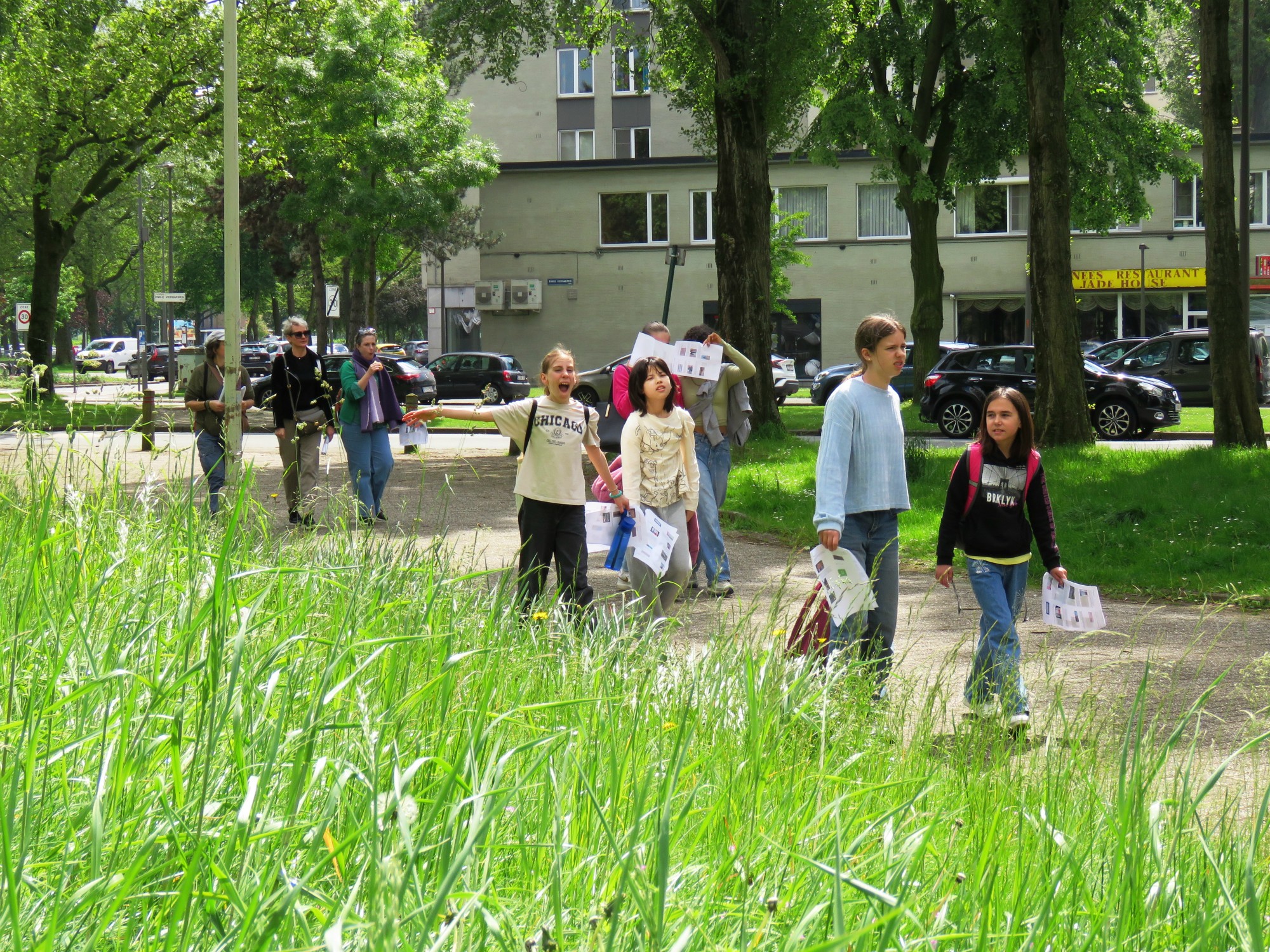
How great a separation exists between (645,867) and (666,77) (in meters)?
24.5

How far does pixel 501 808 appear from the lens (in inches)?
78.5

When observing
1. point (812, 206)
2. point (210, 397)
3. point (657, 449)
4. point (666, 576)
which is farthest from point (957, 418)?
point (812, 206)

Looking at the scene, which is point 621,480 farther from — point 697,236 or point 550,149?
point 550,149

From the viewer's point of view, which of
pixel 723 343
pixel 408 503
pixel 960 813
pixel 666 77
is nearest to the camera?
pixel 960 813

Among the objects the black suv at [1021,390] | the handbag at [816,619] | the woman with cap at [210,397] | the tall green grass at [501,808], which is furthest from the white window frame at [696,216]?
the tall green grass at [501,808]

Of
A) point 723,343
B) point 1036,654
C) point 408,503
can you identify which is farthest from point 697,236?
point 1036,654

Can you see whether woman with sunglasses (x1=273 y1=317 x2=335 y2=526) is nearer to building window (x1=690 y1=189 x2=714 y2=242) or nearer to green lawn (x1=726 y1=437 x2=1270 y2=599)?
green lawn (x1=726 y1=437 x2=1270 y2=599)

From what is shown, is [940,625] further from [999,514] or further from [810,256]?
[810,256]

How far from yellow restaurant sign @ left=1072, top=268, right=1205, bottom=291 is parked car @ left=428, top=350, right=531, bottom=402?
19197mm

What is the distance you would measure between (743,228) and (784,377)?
23590mm

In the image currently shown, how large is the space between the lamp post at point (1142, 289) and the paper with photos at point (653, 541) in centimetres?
4000

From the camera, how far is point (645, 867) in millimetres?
2316

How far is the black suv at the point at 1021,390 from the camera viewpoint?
24484mm

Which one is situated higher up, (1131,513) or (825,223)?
(825,223)
